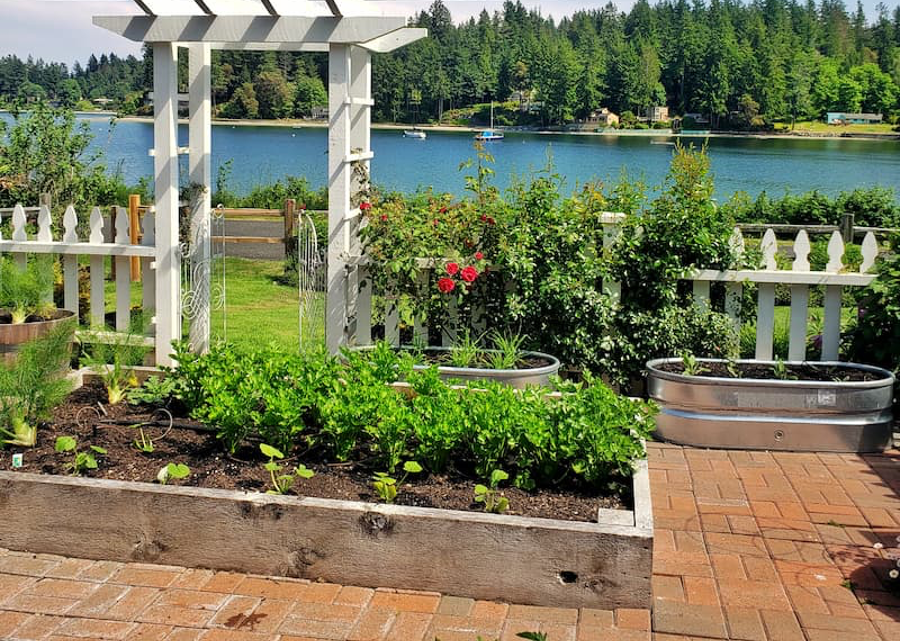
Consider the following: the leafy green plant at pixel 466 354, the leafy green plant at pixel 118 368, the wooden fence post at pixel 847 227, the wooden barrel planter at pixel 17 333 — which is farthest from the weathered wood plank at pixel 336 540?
the wooden fence post at pixel 847 227

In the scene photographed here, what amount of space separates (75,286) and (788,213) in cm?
1838

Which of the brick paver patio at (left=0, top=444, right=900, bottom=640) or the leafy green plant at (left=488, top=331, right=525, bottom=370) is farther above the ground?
the leafy green plant at (left=488, top=331, right=525, bottom=370)

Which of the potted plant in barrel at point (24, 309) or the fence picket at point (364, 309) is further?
the fence picket at point (364, 309)

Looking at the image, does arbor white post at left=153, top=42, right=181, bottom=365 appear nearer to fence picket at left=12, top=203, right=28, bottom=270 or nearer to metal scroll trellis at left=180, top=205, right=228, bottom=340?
metal scroll trellis at left=180, top=205, right=228, bottom=340

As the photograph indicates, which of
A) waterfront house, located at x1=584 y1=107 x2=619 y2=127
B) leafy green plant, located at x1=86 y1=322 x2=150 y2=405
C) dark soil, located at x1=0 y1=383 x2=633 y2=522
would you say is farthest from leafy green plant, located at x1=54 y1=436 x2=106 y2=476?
waterfront house, located at x1=584 y1=107 x2=619 y2=127

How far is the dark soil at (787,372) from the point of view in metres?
5.59

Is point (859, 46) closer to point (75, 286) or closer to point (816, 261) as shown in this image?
point (816, 261)

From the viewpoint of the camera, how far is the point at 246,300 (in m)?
11.2

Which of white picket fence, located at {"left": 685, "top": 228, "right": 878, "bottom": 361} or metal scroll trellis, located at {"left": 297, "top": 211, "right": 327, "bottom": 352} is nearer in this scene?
white picket fence, located at {"left": 685, "top": 228, "right": 878, "bottom": 361}

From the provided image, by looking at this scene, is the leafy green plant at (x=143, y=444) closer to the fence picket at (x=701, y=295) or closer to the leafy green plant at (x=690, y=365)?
the leafy green plant at (x=690, y=365)

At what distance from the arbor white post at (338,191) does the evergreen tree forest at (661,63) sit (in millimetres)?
22608

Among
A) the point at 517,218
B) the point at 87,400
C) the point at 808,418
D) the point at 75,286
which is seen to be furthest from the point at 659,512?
the point at 75,286

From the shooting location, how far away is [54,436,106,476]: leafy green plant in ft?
13.2

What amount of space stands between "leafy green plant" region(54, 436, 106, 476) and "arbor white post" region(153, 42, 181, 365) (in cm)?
203
